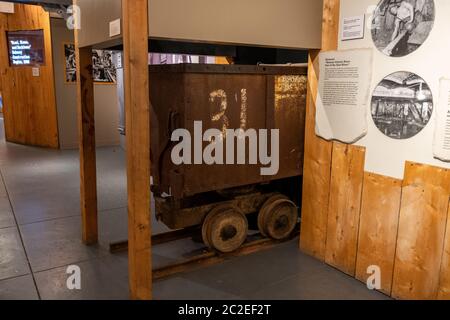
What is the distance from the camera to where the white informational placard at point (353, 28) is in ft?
8.51

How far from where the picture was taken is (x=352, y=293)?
2.64 metres

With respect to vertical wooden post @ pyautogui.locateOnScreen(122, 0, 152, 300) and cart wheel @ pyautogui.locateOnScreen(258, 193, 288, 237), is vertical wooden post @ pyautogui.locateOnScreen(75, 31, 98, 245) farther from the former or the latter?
cart wheel @ pyautogui.locateOnScreen(258, 193, 288, 237)

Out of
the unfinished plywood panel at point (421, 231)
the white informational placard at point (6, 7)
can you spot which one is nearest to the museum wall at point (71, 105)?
the white informational placard at point (6, 7)

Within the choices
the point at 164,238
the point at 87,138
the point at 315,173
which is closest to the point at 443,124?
the point at 315,173

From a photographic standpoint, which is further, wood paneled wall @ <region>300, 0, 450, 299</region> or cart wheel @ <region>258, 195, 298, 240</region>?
cart wheel @ <region>258, 195, 298, 240</region>

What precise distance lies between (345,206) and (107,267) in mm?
1924

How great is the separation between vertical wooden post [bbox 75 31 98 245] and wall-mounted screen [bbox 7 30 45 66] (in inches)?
216

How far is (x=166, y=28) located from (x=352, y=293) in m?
2.16

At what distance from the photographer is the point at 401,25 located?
2340mm

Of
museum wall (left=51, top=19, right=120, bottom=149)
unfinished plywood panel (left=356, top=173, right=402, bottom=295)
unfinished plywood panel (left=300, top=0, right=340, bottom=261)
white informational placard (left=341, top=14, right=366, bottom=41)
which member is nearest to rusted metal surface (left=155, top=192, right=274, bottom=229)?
unfinished plywood panel (left=300, top=0, right=340, bottom=261)

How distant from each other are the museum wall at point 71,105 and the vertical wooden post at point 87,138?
5.15 m

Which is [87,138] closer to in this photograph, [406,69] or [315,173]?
[315,173]

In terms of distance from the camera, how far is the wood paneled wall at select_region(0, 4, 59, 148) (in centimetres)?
782
